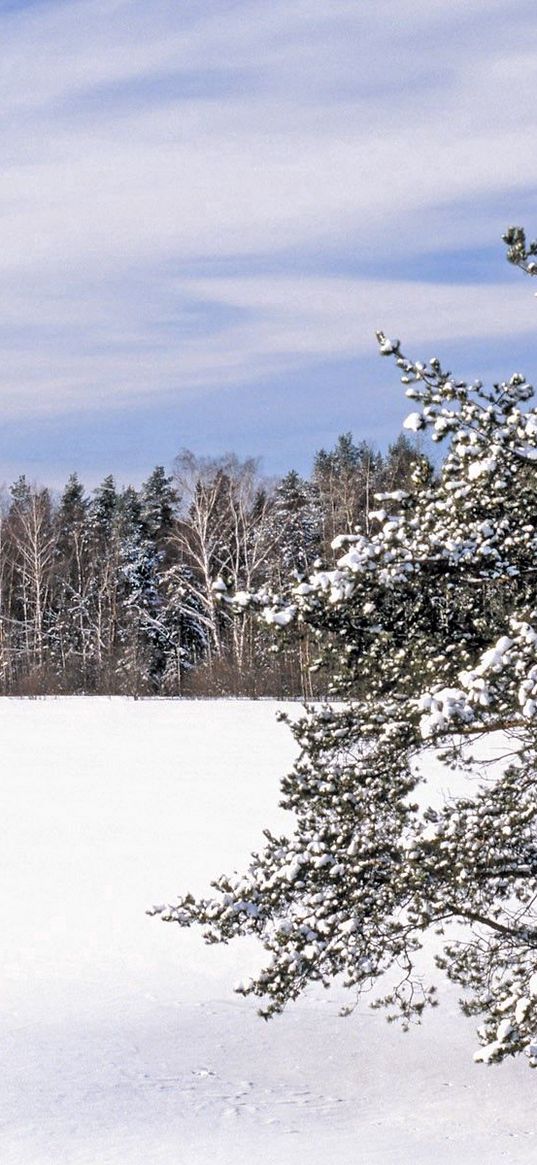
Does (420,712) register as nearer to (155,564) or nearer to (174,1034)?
(174,1034)

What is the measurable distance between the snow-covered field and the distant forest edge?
13.7 meters

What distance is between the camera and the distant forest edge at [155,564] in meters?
42.8

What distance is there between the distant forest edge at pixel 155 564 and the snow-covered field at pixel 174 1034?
13705 millimetres

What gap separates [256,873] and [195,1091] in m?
3.24

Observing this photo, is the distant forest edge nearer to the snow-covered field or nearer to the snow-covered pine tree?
the snow-covered field

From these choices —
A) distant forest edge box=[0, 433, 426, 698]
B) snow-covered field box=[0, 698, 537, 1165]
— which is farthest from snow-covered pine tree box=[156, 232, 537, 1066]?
distant forest edge box=[0, 433, 426, 698]

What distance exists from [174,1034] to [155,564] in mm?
38756

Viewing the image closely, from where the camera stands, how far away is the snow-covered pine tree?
7.11 meters

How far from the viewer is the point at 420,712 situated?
7070 mm

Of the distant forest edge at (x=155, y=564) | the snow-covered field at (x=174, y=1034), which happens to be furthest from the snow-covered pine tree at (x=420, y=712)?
the distant forest edge at (x=155, y=564)

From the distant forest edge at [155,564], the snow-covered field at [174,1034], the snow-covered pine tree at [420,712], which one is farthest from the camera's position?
the distant forest edge at [155,564]

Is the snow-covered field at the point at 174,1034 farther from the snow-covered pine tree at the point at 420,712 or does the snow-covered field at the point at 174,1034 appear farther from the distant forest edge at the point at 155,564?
the distant forest edge at the point at 155,564

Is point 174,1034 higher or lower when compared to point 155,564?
lower

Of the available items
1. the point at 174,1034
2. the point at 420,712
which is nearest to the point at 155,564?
the point at 174,1034
